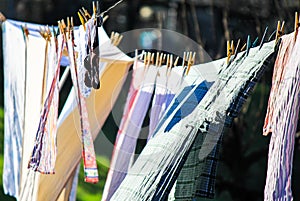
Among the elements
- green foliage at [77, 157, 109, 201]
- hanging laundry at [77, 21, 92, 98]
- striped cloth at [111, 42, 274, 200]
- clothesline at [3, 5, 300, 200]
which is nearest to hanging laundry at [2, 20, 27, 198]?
clothesline at [3, 5, 300, 200]

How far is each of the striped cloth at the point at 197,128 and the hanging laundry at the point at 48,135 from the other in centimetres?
38

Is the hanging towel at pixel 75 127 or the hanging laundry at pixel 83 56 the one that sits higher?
the hanging laundry at pixel 83 56

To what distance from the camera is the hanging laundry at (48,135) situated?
254 centimetres

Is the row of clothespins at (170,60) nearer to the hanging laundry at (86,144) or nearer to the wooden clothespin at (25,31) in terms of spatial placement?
the hanging laundry at (86,144)

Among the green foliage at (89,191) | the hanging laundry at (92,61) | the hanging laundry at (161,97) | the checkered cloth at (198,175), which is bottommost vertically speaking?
the green foliage at (89,191)

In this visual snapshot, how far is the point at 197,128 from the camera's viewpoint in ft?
7.26

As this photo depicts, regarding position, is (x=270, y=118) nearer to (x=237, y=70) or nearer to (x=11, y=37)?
(x=237, y=70)

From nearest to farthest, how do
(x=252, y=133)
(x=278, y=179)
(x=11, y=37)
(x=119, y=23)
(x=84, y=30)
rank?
(x=278, y=179)
(x=84, y=30)
(x=11, y=37)
(x=252, y=133)
(x=119, y=23)

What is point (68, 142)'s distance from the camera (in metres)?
2.92

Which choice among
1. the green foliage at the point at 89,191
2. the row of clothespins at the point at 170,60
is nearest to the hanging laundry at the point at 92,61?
the row of clothespins at the point at 170,60

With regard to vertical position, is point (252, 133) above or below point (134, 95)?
below

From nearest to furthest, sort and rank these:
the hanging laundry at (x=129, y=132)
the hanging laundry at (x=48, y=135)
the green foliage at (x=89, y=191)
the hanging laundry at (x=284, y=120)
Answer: the hanging laundry at (x=284, y=120) < the hanging laundry at (x=48, y=135) < the hanging laundry at (x=129, y=132) < the green foliage at (x=89, y=191)

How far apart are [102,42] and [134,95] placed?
279mm

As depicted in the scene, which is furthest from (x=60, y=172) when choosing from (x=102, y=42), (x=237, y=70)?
(x=237, y=70)
